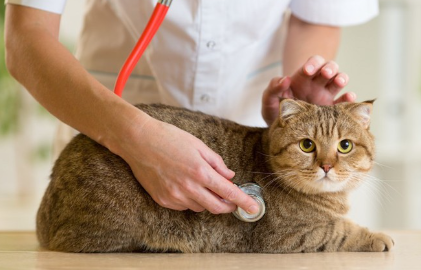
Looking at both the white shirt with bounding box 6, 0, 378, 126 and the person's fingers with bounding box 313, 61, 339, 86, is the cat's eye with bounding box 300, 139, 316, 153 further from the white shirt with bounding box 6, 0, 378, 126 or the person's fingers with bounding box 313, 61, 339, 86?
the white shirt with bounding box 6, 0, 378, 126

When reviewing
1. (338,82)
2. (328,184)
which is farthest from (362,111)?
(328,184)

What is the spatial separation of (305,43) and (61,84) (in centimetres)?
90

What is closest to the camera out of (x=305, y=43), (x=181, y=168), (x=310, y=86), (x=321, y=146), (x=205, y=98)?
(x=181, y=168)

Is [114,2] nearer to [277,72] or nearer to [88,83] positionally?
[88,83]

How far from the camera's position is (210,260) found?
4.29 ft

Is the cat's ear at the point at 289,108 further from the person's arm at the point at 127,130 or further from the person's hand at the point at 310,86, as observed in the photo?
the person's arm at the point at 127,130

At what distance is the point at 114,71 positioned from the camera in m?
1.87

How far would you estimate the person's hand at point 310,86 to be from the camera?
5.03ft

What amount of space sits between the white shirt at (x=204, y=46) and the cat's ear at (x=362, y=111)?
0.44 m

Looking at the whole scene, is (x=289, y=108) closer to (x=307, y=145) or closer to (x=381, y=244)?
(x=307, y=145)

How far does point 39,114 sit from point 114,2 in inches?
154

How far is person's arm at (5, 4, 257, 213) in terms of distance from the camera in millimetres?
1287

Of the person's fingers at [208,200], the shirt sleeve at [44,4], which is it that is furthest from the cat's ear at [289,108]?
the shirt sleeve at [44,4]

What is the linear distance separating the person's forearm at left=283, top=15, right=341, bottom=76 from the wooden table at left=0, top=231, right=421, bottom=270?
0.72m
